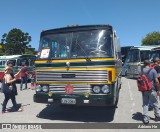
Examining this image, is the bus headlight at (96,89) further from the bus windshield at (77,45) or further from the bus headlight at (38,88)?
the bus headlight at (38,88)

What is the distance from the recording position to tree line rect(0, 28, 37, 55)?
75119 millimetres

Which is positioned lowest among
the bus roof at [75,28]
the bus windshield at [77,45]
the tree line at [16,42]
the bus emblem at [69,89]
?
the bus emblem at [69,89]

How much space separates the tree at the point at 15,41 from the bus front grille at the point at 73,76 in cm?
6763

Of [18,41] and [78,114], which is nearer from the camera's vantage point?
[78,114]

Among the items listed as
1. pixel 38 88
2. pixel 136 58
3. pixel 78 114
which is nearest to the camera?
pixel 38 88

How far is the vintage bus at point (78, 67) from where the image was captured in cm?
801

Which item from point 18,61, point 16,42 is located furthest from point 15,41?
point 18,61

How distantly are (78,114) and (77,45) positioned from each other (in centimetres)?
251

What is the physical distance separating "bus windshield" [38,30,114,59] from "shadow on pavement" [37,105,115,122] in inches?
79.2

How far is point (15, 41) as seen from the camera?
76.8 metres

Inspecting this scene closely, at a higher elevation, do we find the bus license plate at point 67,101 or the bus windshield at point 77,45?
the bus windshield at point 77,45

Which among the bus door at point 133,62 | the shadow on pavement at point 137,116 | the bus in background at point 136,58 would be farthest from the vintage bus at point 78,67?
the bus door at point 133,62

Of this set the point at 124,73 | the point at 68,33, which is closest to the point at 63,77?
the point at 68,33

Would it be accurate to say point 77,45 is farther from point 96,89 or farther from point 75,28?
point 96,89
